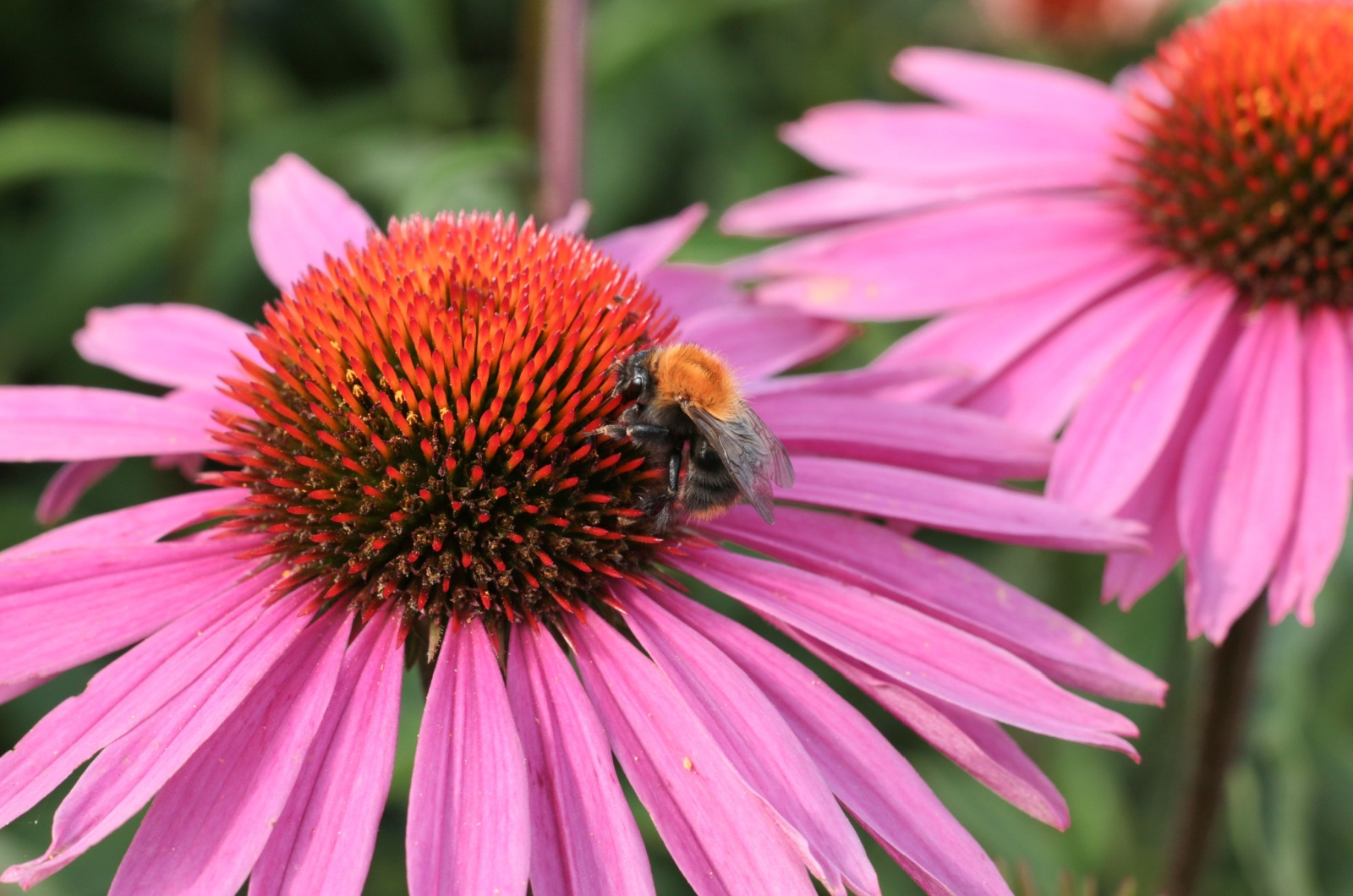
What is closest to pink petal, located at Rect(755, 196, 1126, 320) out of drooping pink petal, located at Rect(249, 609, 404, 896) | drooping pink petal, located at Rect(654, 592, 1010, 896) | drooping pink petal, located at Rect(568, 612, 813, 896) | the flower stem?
the flower stem

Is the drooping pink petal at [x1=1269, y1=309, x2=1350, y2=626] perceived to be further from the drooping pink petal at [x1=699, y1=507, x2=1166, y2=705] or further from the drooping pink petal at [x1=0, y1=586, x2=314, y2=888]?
the drooping pink petal at [x1=0, y1=586, x2=314, y2=888]

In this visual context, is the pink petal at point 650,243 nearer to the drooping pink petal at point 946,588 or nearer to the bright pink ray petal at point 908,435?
the bright pink ray petal at point 908,435

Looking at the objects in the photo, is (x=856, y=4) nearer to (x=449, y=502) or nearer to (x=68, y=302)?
(x=68, y=302)

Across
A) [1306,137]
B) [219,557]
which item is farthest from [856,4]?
[219,557]

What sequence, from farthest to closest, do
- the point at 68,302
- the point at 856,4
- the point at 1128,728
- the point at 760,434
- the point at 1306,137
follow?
the point at 856,4, the point at 68,302, the point at 1306,137, the point at 760,434, the point at 1128,728

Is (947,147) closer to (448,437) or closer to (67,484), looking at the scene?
(448,437)

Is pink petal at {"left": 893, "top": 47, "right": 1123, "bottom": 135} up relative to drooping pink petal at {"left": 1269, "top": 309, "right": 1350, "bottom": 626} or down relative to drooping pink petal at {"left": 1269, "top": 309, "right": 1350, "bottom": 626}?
up

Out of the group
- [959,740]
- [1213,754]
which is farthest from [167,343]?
[1213,754]
